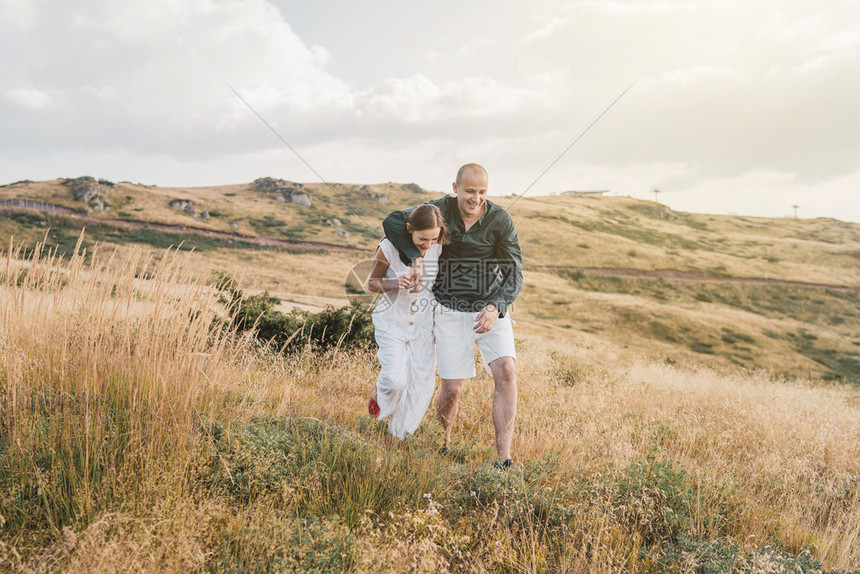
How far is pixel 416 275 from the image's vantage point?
3.83m

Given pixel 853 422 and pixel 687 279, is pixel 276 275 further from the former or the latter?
pixel 687 279

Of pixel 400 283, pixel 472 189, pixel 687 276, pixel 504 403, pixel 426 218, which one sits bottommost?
pixel 687 276

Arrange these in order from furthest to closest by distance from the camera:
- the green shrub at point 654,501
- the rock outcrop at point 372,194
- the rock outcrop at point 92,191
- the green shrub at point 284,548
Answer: the rock outcrop at point 372,194 < the rock outcrop at point 92,191 < the green shrub at point 654,501 < the green shrub at point 284,548

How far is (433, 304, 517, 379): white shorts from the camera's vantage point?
403 cm

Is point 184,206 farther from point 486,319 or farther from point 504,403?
point 504,403

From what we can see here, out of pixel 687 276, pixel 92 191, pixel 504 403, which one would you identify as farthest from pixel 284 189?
pixel 504 403

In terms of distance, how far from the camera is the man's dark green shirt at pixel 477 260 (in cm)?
412

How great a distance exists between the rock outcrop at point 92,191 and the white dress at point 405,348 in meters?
74.5

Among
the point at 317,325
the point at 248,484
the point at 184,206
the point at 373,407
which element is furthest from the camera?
the point at 184,206

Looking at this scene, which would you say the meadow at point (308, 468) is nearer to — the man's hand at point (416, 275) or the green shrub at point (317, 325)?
the man's hand at point (416, 275)

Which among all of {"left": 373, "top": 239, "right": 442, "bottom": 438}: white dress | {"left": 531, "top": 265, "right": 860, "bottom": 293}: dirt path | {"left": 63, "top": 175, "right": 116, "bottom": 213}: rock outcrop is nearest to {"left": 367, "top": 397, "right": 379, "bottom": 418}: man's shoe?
{"left": 373, "top": 239, "right": 442, "bottom": 438}: white dress

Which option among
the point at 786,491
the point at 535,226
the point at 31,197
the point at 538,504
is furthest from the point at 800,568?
the point at 31,197

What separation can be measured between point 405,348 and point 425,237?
1.05 meters

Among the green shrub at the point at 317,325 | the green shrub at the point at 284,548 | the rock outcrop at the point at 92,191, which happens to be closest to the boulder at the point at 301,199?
the rock outcrop at the point at 92,191
